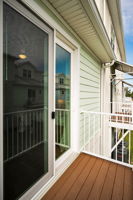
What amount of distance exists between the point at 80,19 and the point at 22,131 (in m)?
1.96

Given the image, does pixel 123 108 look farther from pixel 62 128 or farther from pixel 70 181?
pixel 70 181

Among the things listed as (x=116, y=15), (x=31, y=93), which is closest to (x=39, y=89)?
(x=31, y=93)

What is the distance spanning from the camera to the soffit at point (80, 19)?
5.28ft

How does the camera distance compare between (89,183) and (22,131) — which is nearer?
(22,131)

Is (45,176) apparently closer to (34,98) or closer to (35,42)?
(34,98)

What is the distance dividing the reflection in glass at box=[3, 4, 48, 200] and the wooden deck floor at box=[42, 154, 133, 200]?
1.26ft

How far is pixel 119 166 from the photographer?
2174 millimetres

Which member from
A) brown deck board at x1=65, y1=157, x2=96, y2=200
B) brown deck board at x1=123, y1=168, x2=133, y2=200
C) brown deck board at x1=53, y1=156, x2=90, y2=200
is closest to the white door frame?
brown deck board at x1=53, y1=156, x2=90, y2=200

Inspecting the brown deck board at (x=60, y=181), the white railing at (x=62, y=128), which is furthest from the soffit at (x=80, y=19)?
the brown deck board at (x=60, y=181)

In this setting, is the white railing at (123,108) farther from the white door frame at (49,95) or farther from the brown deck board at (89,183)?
the white door frame at (49,95)

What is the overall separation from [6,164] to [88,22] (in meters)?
2.38

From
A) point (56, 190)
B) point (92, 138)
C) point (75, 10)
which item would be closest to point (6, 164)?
point (56, 190)

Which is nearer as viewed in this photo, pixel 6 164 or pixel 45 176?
pixel 6 164

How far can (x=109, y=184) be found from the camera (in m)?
1.70
